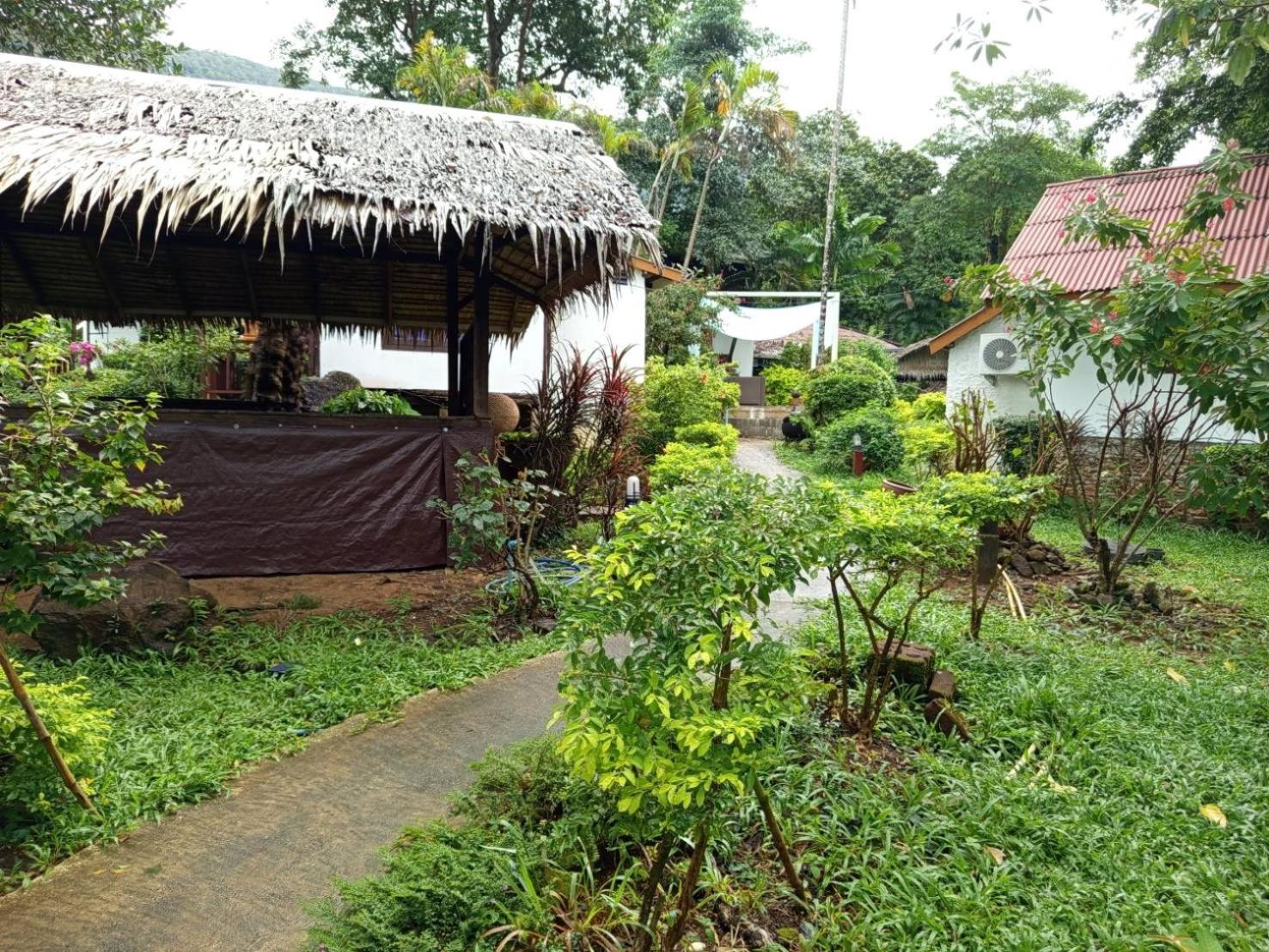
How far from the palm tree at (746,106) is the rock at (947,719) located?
19288 mm

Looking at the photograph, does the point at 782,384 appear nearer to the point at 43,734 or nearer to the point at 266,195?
the point at 266,195

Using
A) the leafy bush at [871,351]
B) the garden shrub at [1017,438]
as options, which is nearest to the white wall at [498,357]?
the garden shrub at [1017,438]

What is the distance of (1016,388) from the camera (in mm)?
11328

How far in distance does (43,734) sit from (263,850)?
2.71 feet

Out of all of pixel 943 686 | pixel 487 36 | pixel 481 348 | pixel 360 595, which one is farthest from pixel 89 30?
pixel 943 686

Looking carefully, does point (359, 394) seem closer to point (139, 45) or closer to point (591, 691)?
point (591, 691)

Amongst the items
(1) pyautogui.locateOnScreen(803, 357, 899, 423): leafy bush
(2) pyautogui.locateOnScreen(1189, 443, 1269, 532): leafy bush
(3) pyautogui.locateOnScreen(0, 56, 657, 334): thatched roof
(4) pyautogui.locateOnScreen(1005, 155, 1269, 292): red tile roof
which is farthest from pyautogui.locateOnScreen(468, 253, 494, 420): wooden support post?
(1) pyautogui.locateOnScreen(803, 357, 899, 423): leafy bush

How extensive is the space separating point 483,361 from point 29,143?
3048 millimetres

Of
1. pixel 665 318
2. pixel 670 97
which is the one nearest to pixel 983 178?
pixel 670 97

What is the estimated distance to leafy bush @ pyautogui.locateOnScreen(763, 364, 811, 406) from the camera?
21.8m

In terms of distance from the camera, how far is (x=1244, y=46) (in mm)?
4070

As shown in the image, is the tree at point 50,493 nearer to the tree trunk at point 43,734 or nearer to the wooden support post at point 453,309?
the tree trunk at point 43,734

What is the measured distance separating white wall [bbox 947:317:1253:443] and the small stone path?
781 cm

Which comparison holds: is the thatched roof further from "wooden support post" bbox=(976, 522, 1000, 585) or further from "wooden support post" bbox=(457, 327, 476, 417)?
"wooden support post" bbox=(976, 522, 1000, 585)
